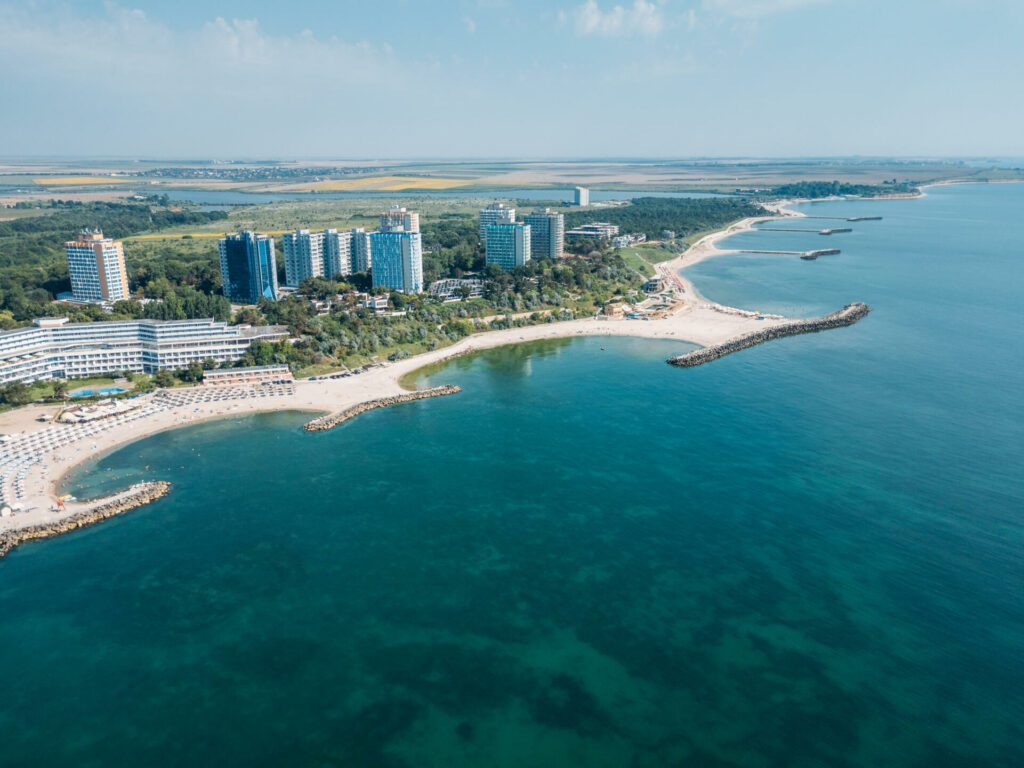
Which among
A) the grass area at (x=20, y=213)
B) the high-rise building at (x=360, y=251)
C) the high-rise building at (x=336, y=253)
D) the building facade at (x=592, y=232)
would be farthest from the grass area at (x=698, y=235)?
the grass area at (x=20, y=213)

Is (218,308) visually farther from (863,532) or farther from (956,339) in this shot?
(956,339)

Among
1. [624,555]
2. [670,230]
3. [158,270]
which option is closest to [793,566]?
[624,555]

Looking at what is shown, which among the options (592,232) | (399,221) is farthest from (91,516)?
(592,232)

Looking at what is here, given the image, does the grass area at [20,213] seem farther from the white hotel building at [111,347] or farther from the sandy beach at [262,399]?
the sandy beach at [262,399]

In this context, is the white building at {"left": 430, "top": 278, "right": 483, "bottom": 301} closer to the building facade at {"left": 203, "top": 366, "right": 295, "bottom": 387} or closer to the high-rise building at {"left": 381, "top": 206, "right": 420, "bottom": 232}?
the high-rise building at {"left": 381, "top": 206, "right": 420, "bottom": 232}

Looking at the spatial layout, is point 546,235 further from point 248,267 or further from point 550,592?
point 550,592
